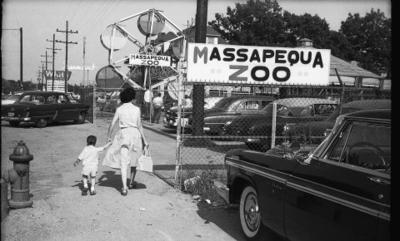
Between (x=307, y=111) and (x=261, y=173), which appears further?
(x=307, y=111)

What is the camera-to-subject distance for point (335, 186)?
372 cm

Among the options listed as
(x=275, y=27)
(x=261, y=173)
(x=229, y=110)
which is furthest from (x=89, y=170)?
(x=275, y=27)

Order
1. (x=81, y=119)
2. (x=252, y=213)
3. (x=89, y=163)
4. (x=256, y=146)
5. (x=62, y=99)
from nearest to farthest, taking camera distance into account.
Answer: (x=252, y=213) → (x=89, y=163) → (x=256, y=146) → (x=62, y=99) → (x=81, y=119)

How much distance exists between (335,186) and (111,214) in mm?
3486

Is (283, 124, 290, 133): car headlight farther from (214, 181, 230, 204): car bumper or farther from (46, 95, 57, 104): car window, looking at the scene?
(46, 95, 57, 104): car window

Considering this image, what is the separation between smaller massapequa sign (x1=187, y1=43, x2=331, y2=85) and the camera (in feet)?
26.6

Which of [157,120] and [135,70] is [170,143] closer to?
[157,120]

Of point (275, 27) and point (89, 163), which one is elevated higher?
point (275, 27)

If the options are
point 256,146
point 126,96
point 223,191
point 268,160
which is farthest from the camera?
point 256,146

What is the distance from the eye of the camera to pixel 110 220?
19.6 feet

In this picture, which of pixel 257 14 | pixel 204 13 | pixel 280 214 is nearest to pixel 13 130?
pixel 204 13

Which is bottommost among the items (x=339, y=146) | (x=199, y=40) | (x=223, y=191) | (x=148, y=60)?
(x=223, y=191)

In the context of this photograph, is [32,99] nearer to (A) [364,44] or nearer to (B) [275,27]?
(B) [275,27]

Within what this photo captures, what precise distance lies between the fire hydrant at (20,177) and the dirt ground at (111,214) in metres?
0.12
